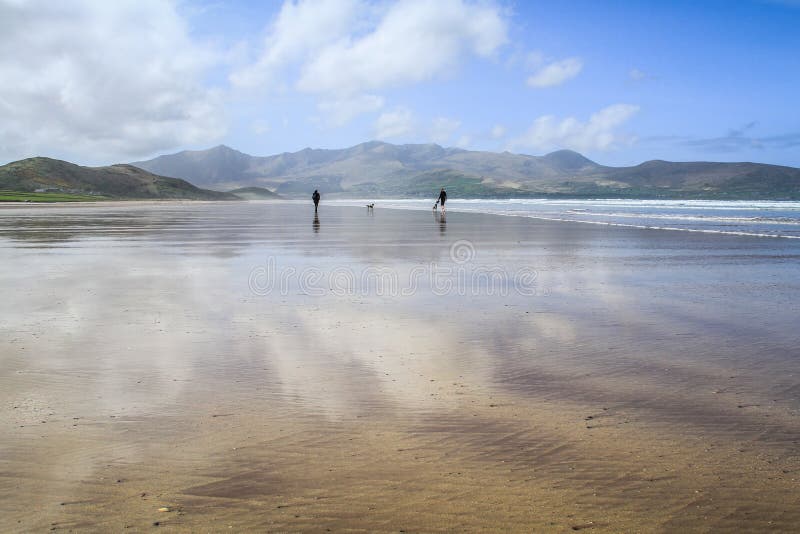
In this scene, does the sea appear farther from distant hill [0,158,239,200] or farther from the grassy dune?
distant hill [0,158,239,200]

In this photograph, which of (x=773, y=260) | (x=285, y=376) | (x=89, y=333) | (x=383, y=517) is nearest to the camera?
(x=383, y=517)

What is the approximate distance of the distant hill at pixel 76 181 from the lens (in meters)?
159

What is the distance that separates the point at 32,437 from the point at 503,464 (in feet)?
13.4

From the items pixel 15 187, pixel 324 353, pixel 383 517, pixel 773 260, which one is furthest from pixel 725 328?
pixel 15 187

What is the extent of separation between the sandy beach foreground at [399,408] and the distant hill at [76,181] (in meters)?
169

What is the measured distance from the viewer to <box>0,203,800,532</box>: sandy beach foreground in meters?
4.20

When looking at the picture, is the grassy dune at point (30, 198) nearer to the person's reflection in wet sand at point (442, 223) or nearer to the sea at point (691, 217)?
the sea at point (691, 217)

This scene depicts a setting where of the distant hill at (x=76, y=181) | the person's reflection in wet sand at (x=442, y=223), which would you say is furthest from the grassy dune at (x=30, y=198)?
the person's reflection in wet sand at (x=442, y=223)

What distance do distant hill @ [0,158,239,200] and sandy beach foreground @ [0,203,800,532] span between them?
169184 millimetres

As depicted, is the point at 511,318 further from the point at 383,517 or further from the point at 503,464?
the point at 383,517

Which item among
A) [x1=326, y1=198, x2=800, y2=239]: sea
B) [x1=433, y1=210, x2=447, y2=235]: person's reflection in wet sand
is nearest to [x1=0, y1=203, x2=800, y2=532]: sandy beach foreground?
[x1=433, y1=210, x2=447, y2=235]: person's reflection in wet sand

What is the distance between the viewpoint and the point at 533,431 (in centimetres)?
543

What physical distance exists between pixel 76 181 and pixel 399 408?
656 ft

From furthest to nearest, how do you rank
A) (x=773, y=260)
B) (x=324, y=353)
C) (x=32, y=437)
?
1. (x=773, y=260)
2. (x=324, y=353)
3. (x=32, y=437)
